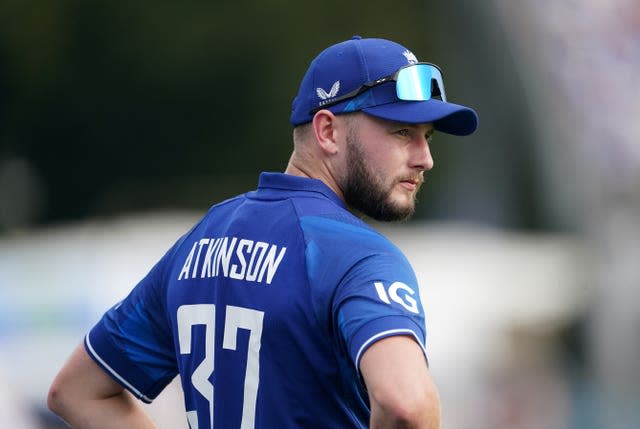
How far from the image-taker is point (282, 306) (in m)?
3.06

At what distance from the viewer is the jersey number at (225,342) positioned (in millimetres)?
3131

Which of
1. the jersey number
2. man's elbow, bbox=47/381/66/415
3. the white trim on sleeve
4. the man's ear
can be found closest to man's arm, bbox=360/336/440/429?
the jersey number

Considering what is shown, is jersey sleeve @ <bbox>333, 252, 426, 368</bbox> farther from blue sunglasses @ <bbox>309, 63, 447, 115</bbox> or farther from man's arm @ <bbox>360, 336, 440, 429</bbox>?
blue sunglasses @ <bbox>309, 63, 447, 115</bbox>

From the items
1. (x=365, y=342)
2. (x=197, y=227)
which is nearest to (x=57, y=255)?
(x=197, y=227)

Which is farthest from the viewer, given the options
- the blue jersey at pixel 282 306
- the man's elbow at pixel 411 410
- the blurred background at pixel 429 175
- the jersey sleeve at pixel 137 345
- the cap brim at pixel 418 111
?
the blurred background at pixel 429 175

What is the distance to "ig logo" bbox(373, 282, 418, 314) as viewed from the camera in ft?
9.41

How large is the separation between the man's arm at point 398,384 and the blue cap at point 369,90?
729 millimetres

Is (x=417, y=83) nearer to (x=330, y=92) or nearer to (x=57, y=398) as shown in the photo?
(x=330, y=92)

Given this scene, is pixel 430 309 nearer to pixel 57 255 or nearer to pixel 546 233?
pixel 546 233

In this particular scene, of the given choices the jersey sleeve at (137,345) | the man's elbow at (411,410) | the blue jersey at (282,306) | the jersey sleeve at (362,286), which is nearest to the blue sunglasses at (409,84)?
the blue jersey at (282,306)

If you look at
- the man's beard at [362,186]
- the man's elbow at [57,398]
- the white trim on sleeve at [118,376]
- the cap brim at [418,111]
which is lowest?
the man's elbow at [57,398]

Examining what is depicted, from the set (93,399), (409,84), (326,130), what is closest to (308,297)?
(326,130)

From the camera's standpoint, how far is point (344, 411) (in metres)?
3.08

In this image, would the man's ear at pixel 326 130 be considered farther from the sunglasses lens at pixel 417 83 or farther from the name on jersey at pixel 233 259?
the name on jersey at pixel 233 259
